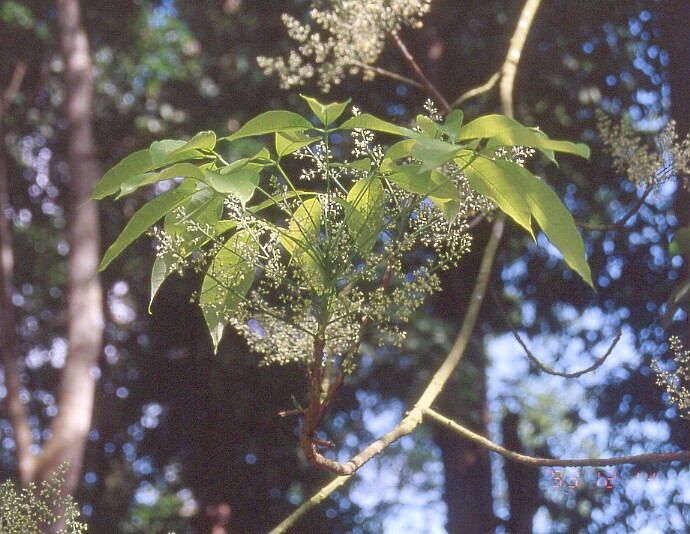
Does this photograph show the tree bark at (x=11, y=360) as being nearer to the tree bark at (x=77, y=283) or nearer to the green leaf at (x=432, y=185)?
the tree bark at (x=77, y=283)

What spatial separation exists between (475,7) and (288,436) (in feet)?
10.8

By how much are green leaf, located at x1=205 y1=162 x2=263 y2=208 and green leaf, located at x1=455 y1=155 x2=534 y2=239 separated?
0.64ft

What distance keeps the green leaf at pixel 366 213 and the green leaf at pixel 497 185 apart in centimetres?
10

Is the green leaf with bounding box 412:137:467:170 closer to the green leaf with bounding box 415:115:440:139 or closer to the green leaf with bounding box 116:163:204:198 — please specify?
the green leaf with bounding box 415:115:440:139

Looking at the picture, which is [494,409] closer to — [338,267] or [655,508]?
[655,508]

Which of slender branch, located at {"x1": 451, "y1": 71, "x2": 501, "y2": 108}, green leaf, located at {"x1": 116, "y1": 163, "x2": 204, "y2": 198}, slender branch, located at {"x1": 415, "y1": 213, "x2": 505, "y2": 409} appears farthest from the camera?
slender branch, located at {"x1": 451, "y1": 71, "x2": 501, "y2": 108}

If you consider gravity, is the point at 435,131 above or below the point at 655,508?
below

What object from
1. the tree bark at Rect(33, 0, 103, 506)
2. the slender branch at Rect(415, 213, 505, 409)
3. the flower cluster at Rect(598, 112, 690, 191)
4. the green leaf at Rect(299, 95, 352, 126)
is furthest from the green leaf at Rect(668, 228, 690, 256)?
the tree bark at Rect(33, 0, 103, 506)

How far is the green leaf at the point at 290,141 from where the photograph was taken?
2.36ft

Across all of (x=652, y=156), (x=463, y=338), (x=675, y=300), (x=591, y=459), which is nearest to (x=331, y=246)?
(x=591, y=459)

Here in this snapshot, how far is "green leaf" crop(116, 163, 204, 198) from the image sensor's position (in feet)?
2.20

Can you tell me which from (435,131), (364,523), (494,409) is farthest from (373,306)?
(494,409)

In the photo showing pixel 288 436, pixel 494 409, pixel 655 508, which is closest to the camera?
pixel 655 508

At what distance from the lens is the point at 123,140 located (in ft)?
24.1
